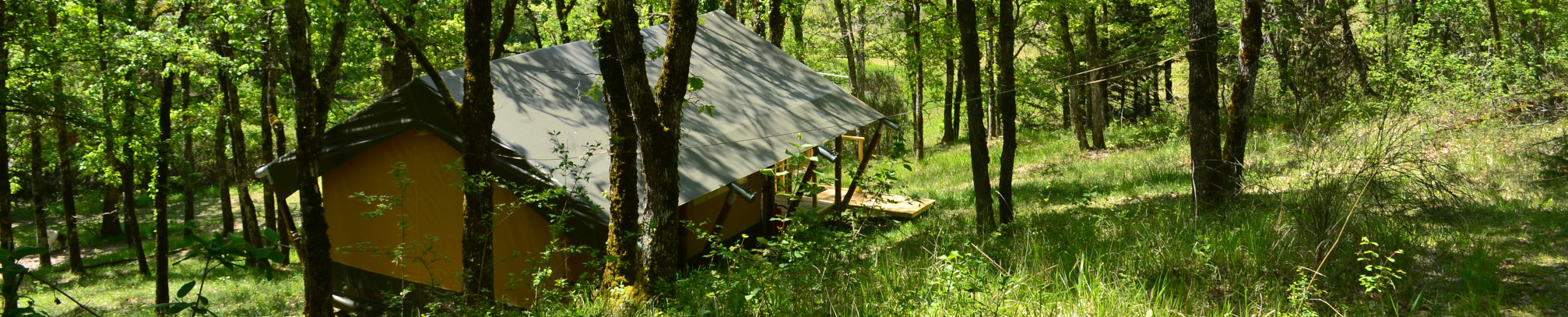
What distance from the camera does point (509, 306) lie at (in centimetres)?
745

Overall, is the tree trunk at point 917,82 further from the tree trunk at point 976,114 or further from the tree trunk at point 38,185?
A: the tree trunk at point 38,185

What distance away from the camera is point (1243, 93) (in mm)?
7949

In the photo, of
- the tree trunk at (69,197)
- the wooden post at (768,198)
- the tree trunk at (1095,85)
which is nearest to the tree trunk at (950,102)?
the tree trunk at (1095,85)

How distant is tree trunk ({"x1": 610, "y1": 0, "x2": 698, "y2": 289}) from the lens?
526 cm

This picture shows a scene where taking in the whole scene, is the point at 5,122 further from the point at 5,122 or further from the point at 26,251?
the point at 26,251

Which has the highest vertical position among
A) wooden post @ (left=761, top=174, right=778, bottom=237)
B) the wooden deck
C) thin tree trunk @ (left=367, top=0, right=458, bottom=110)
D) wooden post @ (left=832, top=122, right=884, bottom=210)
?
thin tree trunk @ (left=367, top=0, right=458, bottom=110)

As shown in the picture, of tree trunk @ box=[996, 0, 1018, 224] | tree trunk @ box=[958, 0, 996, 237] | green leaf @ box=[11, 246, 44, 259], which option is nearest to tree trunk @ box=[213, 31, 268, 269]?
tree trunk @ box=[958, 0, 996, 237]

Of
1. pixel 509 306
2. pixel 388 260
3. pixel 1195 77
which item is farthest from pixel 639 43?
pixel 1195 77

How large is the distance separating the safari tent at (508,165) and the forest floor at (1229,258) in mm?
1139

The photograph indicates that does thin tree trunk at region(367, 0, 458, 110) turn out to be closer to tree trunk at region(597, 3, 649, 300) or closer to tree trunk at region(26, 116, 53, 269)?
tree trunk at region(597, 3, 649, 300)

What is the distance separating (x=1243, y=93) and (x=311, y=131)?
310 inches

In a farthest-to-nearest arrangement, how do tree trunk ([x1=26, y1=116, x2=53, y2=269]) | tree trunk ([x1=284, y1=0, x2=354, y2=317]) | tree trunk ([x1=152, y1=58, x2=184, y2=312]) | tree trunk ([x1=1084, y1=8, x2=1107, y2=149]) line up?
tree trunk ([x1=1084, y1=8, x2=1107, y2=149]) < tree trunk ([x1=26, y1=116, x2=53, y2=269]) < tree trunk ([x1=152, y1=58, x2=184, y2=312]) < tree trunk ([x1=284, y1=0, x2=354, y2=317])

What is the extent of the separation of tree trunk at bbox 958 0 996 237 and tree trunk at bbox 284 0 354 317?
4463 mm

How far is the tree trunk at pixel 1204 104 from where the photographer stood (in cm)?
778
